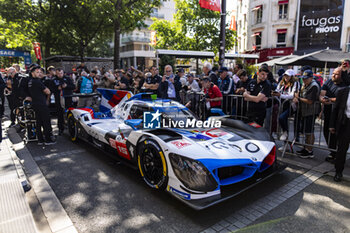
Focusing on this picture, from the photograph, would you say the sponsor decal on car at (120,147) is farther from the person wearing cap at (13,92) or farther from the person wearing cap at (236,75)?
the person wearing cap at (13,92)

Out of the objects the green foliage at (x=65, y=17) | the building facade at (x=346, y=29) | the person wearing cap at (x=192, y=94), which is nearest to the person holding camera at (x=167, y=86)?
the person wearing cap at (x=192, y=94)

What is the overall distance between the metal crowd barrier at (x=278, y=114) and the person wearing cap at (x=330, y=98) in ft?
0.15

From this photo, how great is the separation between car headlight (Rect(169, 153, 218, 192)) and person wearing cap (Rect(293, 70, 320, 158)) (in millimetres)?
3261

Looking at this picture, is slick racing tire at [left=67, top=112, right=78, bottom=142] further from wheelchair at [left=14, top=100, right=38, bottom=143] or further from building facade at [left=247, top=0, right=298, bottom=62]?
building facade at [left=247, top=0, right=298, bottom=62]

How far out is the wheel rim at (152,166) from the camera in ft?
10.8

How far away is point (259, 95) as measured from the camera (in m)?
5.12

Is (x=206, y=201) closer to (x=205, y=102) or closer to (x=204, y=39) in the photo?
(x=205, y=102)

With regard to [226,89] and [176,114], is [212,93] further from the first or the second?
[176,114]

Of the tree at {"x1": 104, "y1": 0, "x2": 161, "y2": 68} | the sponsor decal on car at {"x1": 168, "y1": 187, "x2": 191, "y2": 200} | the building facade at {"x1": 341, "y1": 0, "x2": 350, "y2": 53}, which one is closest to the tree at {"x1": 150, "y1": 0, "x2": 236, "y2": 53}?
the building facade at {"x1": 341, "y1": 0, "x2": 350, "y2": 53}

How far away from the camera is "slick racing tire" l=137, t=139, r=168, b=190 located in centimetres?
314

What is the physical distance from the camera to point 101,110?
21.3 ft

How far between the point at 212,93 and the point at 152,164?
3076 millimetres

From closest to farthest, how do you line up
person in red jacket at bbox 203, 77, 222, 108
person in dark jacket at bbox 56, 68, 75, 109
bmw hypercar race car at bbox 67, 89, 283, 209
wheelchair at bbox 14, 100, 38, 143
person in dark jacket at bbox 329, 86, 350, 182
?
bmw hypercar race car at bbox 67, 89, 283, 209, person in dark jacket at bbox 329, 86, 350, 182, person in red jacket at bbox 203, 77, 222, 108, wheelchair at bbox 14, 100, 38, 143, person in dark jacket at bbox 56, 68, 75, 109

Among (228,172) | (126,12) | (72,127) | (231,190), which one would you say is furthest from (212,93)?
(126,12)
